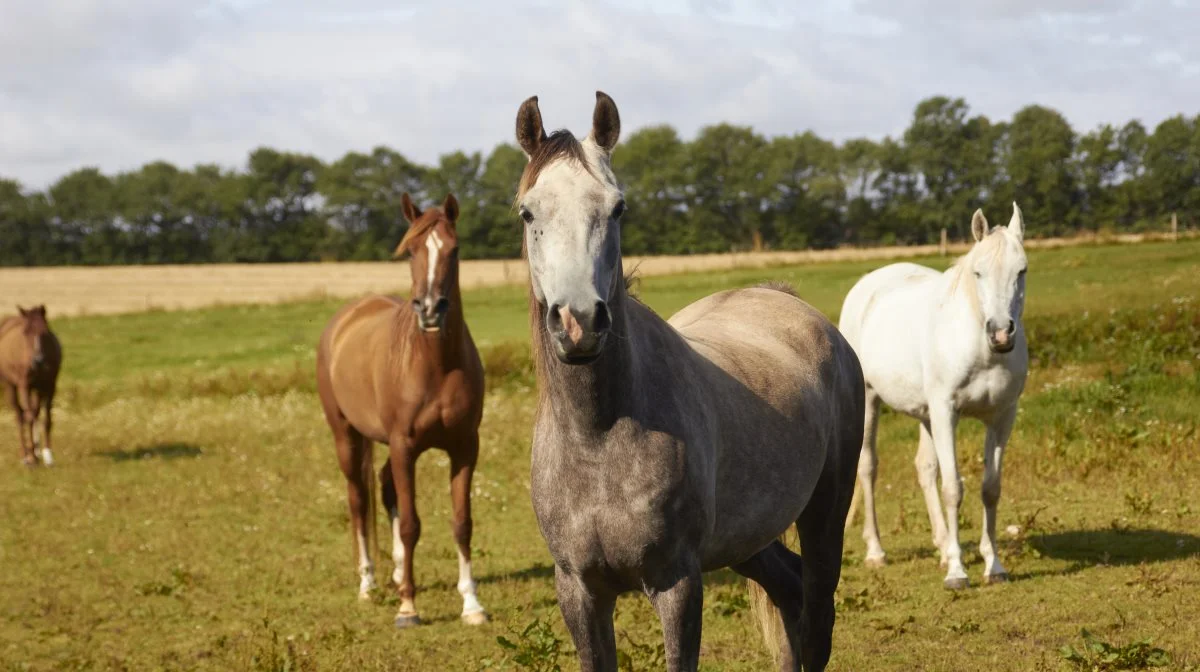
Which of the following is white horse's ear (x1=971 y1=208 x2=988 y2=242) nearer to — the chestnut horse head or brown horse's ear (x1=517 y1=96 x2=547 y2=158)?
the chestnut horse head

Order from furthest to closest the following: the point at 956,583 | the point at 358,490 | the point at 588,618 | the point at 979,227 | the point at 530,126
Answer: the point at 358,490 → the point at 979,227 → the point at 956,583 → the point at 588,618 → the point at 530,126

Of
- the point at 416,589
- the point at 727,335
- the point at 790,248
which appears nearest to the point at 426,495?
the point at 416,589

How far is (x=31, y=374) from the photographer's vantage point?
16562 mm

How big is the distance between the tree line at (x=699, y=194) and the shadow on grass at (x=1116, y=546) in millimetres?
44808

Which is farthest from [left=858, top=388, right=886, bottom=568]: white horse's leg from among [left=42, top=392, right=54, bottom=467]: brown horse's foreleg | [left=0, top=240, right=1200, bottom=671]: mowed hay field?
[left=42, top=392, right=54, bottom=467]: brown horse's foreleg

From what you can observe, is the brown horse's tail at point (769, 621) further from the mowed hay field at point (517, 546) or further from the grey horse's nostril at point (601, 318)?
the grey horse's nostril at point (601, 318)

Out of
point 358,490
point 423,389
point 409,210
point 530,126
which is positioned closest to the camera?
point 530,126

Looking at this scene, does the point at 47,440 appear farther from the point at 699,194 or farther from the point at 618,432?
the point at 699,194

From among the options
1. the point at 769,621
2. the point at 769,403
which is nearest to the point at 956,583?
the point at 769,621

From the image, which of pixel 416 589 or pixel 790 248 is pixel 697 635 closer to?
pixel 416 589

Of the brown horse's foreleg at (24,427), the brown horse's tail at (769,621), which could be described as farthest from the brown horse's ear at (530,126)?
the brown horse's foreleg at (24,427)

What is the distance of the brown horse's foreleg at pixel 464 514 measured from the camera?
7.42 m

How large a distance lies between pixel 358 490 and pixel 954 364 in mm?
5011

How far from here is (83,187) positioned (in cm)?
7706
